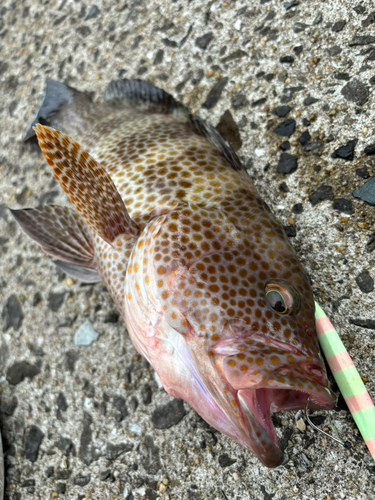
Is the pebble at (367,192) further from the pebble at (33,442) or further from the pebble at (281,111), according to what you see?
the pebble at (33,442)

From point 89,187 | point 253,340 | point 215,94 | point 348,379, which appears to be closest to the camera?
point 253,340

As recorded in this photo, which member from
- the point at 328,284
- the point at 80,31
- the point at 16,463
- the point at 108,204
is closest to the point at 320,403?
the point at 328,284

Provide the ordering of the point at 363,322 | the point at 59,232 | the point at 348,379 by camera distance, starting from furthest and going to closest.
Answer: the point at 59,232 < the point at 363,322 < the point at 348,379

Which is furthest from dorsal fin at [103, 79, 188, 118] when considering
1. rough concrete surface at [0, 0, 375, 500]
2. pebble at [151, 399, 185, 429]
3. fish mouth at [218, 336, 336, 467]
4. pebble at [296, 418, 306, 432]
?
pebble at [296, 418, 306, 432]

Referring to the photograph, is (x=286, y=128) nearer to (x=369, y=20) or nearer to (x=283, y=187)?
(x=283, y=187)

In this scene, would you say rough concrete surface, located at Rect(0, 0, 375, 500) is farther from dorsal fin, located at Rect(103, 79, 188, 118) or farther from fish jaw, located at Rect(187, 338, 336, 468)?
fish jaw, located at Rect(187, 338, 336, 468)

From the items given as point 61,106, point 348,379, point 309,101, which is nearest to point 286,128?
point 309,101
